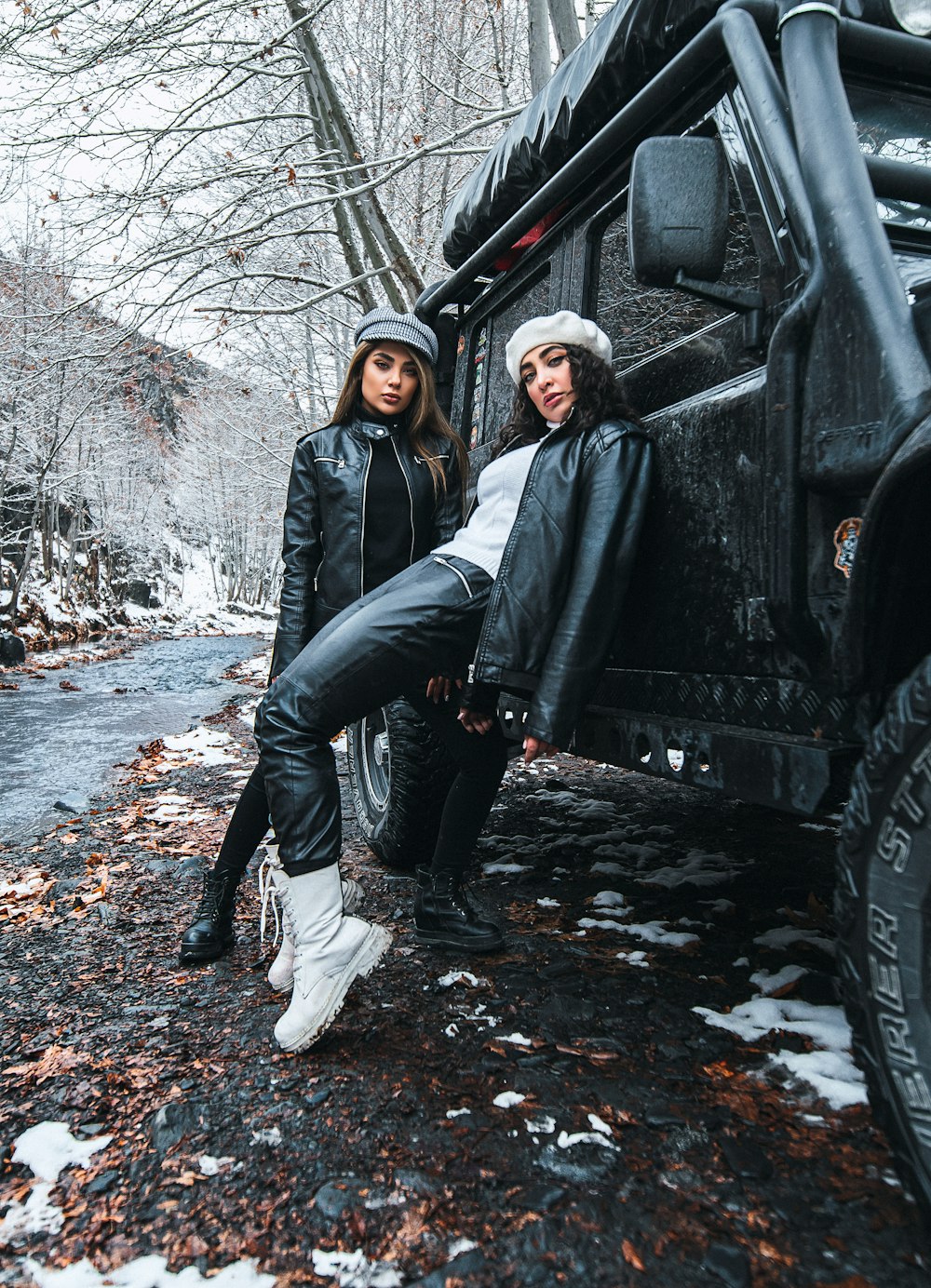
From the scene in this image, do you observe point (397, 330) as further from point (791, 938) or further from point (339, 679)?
point (791, 938)

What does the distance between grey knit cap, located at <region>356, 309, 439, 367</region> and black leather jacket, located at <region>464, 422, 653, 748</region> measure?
2.69 feet

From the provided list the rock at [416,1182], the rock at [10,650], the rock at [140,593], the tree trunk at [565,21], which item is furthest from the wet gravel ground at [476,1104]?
the rock at [140,593]

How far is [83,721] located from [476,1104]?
7.00 meters

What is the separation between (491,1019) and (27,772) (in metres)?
4.48

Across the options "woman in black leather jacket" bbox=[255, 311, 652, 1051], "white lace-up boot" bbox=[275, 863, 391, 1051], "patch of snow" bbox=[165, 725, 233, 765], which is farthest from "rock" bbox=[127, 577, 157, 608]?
"white lace-up boot" bbox=[275, 863, 391, 1051]

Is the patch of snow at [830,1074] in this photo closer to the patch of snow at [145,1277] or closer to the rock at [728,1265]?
the rock at [728,1265]

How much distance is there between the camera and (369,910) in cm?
299

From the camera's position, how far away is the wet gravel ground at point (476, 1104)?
1382 millimetres

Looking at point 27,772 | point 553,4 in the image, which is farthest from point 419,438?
point 553,4

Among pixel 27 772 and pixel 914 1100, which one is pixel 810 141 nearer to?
pixel 914 1100

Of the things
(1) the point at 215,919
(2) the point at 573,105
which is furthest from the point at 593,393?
(1) the point at 215,919

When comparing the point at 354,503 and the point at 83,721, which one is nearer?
the point at 354,503

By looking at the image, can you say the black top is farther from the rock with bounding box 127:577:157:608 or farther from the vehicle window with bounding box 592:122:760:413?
the rock with bounding box 127:577:157:608

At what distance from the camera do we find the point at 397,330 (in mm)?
2721
